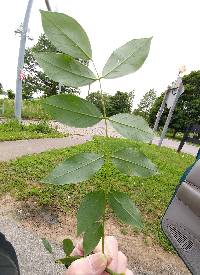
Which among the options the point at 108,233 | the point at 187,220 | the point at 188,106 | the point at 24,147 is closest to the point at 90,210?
the point at 187,220

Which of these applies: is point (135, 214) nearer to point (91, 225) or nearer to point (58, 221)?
point (91, 225)

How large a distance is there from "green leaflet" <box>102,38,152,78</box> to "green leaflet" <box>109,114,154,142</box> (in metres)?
0.06

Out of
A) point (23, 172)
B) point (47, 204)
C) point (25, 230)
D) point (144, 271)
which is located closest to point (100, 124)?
point (144, 271)

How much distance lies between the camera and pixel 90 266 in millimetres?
524

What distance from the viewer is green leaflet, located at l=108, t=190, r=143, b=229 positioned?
471mm

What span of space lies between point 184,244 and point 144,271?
74.0 inches

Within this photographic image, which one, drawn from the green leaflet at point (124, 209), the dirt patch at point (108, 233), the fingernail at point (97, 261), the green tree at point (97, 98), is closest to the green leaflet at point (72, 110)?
the green tree at point (97, 98)

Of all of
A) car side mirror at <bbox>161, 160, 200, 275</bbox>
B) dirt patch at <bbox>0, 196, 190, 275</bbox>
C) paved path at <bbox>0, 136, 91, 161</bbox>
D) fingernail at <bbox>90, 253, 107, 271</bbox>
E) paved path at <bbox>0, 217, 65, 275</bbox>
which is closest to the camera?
fingernail at <bbox>90, 253, 107, 271</bbox>

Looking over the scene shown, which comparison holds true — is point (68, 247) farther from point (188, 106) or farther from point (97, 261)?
point (188, 106)

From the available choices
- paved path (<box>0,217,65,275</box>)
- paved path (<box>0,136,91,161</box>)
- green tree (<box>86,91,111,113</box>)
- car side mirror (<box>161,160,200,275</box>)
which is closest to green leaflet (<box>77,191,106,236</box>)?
green tree (<box>86,91,111,113</box>)

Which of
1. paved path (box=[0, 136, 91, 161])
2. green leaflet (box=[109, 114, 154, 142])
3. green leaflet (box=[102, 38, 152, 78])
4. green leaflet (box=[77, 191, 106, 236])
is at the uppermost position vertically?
green leaflet (box=[102, 38, 152, 78])

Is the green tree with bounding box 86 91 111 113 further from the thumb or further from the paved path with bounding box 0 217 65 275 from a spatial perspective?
the paved path with bounding box 0 217 65 275

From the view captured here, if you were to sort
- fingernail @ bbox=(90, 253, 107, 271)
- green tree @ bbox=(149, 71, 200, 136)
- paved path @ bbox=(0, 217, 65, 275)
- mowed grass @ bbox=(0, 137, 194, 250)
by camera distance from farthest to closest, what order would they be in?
green tree @ bbox=(149, 71, 200, 136), mowed grass @ bbox=(0, 137, 194, 250), paved path @ bbox=(0, 217, 65, 275), fingernail @ bbox=(90, 253, 107, 271)

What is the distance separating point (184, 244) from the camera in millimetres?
1706
